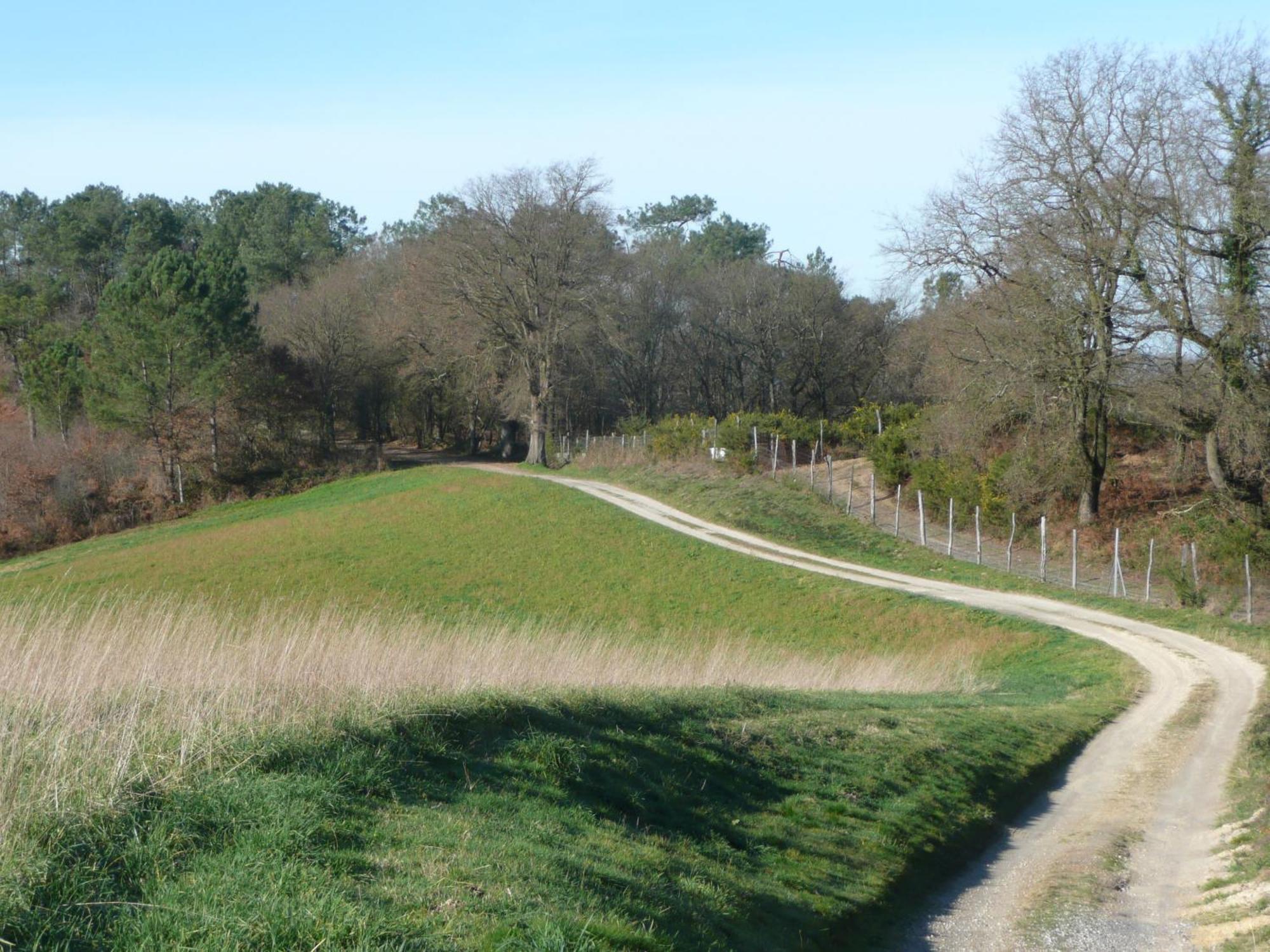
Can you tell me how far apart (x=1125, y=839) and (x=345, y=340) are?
2635 inches

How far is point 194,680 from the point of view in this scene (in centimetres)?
793

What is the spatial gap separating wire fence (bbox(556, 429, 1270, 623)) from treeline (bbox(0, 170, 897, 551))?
47.9 feet

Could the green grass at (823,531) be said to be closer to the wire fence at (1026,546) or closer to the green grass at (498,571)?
the wire fence at (1026,546)

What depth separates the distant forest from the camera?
115 feet

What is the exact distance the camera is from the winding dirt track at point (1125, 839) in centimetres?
755

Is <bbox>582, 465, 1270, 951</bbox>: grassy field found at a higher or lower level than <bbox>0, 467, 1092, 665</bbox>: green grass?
higher

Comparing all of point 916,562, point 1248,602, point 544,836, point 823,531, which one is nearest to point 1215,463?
point 1248,602

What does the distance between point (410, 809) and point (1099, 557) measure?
34274 mm

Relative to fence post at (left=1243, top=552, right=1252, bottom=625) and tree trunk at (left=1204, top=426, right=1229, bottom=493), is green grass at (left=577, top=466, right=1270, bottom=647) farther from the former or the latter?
tree trunk at (left=1204, top=426, right=1229, bottom=493)

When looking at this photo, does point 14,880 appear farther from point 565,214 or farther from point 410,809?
point 565,214

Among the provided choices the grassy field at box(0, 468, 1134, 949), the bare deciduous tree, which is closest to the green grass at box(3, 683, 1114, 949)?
the grassy field at box(0, 468, 1134, 949)

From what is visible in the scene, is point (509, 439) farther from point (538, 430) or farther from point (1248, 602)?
point (1248, 602)

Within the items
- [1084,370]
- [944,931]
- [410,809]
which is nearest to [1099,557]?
[1084,370]

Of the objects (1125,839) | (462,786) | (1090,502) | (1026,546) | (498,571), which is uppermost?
(1090,502)
